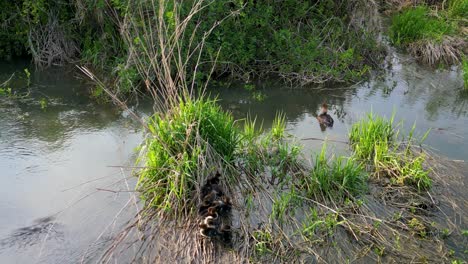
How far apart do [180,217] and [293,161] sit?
1.37 m

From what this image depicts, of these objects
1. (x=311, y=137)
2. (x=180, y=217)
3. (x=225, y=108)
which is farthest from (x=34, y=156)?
(x=311, y=137)

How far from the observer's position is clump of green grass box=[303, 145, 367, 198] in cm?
477

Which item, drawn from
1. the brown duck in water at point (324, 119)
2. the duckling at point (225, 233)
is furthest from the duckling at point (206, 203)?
the brown duck in water at point (324, 119)

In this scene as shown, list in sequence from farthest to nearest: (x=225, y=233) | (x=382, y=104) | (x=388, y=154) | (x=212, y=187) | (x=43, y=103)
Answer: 1. (x=382, y=104)
2. (x=43, y=103)
3. (x=388, y=154)
4. (x=212, y=187)
5. (x=225, y=233)

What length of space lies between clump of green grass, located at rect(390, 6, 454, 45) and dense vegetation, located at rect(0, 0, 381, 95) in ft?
3.62

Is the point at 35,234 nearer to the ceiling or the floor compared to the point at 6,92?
nearer to the floor

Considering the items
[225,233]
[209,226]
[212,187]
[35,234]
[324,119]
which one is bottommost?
[35,234]

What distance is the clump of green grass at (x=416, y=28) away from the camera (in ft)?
31.4

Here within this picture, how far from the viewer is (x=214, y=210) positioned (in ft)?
13.9

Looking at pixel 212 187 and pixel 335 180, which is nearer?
pixel 212 187

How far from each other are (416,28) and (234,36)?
3966mm

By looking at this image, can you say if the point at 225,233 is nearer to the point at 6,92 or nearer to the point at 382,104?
the point at 382,104

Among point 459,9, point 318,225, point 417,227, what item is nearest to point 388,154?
point 417,227

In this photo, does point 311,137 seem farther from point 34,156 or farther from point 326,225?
point 34,156
